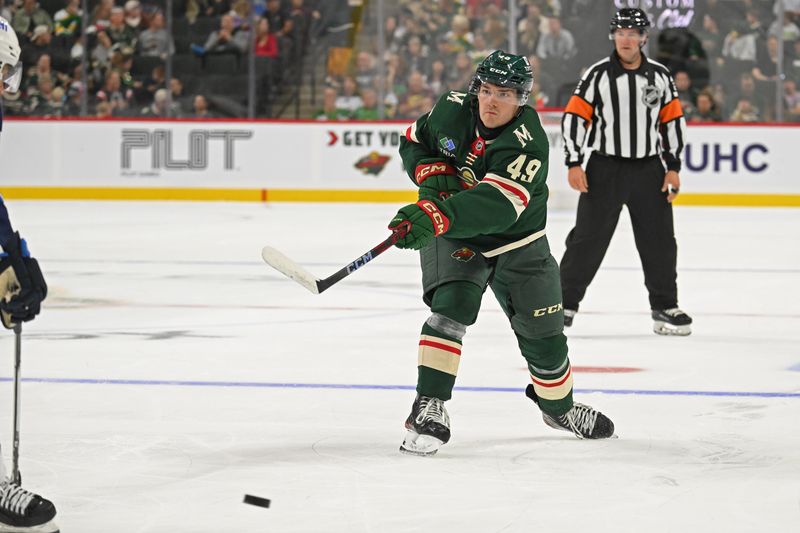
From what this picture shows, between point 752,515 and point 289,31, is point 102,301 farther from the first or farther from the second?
point 289,31

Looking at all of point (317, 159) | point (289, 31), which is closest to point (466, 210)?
point (317, 159)

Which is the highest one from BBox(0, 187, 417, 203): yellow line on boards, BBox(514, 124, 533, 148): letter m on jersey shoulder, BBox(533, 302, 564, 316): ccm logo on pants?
BBox(514, 124, 533, 148): letter m on jersey shoulder

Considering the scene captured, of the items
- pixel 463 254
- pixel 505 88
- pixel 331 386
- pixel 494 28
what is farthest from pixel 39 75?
pixel 505 88

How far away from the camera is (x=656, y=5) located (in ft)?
38.9

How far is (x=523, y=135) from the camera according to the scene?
3.11 meters

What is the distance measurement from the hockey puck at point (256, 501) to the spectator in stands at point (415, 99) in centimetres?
960

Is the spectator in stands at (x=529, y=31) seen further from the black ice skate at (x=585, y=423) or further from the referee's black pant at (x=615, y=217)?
the black ice skate at (x=585, y=423)

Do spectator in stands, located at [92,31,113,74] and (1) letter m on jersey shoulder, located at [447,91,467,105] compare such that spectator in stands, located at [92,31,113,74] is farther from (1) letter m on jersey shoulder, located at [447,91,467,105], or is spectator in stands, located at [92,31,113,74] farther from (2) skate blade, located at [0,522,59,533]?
(2) skate blade, located at [0,522,59,533]

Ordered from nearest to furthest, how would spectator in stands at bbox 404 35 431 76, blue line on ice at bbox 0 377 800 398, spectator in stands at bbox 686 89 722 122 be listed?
blue line on ice at bbox 0 377 800 398 → spectator in stands at bbox 686 89 722 122 → spectator in stands at bbox 404 35 431 76

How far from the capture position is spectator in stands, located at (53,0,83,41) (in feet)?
41.5

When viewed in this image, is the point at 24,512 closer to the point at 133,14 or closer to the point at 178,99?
the point at 178,99

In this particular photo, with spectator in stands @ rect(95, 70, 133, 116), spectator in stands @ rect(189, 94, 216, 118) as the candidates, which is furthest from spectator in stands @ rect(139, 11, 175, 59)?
spectator in stands @ rect(189, 94, 216, 118)

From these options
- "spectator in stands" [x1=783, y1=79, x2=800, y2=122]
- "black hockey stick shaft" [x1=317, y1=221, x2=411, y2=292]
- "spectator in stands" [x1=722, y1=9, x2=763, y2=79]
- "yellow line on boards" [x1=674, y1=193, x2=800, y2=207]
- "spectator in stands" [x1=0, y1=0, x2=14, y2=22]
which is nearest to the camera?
"black hockey stick shaft" [x1=317, y1=221, x2=411, y2=292]

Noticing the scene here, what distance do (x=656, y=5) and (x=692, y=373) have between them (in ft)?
26.6
